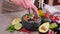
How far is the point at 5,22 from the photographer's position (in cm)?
110

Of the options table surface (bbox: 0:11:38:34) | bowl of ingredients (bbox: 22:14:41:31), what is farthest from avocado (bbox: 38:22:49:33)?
table surface (bbox: 0:11:38:34)

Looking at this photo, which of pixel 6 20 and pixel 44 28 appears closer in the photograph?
pixel 44 28

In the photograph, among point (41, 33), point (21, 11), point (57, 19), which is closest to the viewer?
point (41, 33)

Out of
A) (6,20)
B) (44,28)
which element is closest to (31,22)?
(44,28)

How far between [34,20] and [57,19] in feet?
0.59

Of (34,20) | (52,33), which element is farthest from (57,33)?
(34,20)

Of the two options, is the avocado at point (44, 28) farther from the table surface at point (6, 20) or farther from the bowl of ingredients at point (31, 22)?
the table surface at point (6, 20)

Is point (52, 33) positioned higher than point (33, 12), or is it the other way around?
point (33, 12)

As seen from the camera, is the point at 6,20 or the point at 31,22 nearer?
the point at 31,22

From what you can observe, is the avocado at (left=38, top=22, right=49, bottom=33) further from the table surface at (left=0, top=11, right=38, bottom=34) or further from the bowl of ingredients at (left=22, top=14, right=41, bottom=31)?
the table surface at (left=0, top=11, right=38, bottom=34)

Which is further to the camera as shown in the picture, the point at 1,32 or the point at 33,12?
the point at 33,12

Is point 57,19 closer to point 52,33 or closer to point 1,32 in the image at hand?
point 52,33

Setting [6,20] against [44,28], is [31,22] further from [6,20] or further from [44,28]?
[6,20]

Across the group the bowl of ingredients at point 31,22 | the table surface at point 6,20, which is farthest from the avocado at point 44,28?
the table surface at point 6,20
